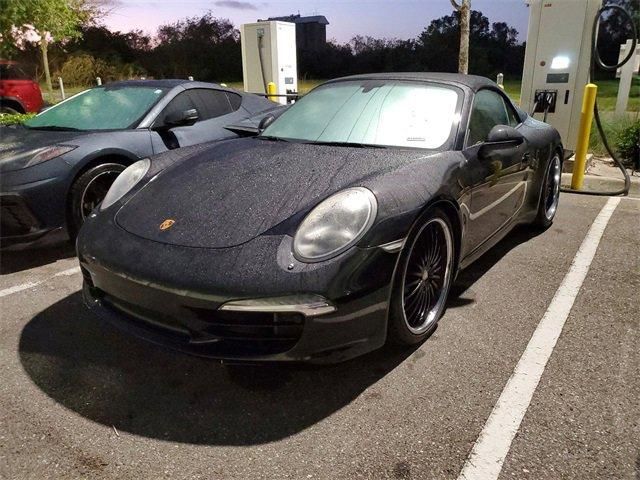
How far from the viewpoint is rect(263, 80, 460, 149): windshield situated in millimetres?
2850

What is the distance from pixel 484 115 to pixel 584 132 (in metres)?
3.22

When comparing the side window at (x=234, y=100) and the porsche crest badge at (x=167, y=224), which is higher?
the side window at (x=234, y=100)

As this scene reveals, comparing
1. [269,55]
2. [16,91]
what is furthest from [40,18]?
[269,55]

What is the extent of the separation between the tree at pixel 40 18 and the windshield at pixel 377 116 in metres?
11.8

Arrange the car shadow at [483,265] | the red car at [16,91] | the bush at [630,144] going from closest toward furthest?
the car shadow at [483,265]
the bush at [630,144]
the red car at [16,91]

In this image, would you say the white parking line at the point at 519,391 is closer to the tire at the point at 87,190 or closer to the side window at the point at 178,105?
the tire at the point at 87,190

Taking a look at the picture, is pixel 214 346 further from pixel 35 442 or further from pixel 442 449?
pixel 442 449

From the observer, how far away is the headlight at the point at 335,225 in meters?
2.03

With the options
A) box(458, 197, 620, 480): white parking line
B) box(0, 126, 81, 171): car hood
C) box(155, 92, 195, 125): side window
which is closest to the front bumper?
box(458, 197, 620, 480): white parking line

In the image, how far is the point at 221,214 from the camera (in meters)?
2.26

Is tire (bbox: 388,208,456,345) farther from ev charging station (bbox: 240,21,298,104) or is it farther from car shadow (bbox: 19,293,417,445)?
ev charging station (bbox: 240,21,298,104)

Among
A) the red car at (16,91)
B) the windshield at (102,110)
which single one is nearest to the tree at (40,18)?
the red car at (16,91)

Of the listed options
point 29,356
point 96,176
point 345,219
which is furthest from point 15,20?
point 345,219

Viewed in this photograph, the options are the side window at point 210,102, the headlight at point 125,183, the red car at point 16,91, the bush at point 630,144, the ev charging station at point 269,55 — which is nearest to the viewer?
the headlight at point 125,183
